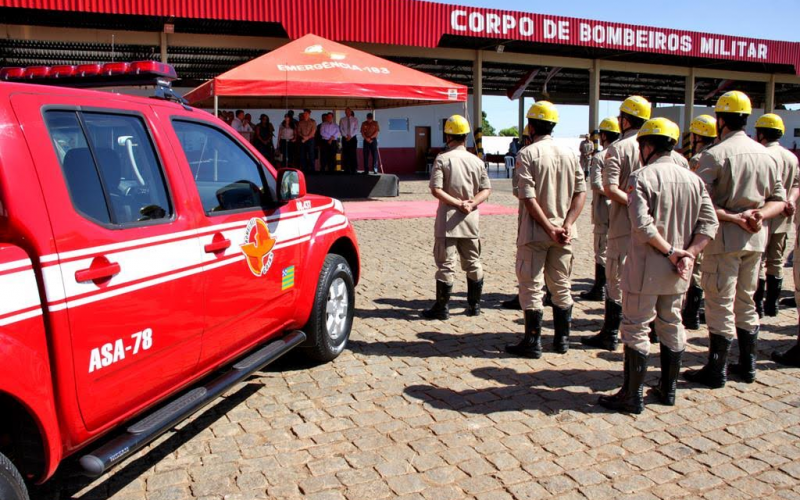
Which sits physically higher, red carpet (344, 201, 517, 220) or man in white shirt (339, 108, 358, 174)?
man in white shirt (339, 108, 358, 174)

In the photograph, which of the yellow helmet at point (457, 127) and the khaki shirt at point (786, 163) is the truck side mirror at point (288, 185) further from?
the khaki shirt at point (786, 163)

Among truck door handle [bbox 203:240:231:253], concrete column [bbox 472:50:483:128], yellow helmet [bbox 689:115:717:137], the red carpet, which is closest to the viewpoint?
truck door handle [bbox 203:240:231:253]

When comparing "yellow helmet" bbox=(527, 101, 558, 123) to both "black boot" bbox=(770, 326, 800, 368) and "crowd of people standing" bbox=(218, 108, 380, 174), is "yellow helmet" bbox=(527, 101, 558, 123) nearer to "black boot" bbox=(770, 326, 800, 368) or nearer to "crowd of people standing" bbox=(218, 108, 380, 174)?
"black boot" bbox=(770, 326, 800, 368)

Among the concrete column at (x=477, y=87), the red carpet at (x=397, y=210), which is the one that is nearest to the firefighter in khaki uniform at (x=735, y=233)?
the red carpet at (x=397, y=210)

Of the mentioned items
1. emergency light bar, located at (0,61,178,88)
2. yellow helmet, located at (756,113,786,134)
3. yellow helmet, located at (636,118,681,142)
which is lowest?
yellow helmet, located at (636,118,681,142)

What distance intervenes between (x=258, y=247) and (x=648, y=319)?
2.46m

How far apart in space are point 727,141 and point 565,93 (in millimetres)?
40603

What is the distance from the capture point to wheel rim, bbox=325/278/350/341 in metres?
5.09

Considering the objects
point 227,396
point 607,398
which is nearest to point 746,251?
point 607,398

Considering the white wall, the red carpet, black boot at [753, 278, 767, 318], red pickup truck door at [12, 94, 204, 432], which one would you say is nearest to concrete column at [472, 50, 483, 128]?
the red carpet

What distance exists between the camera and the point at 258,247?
3.98 meters

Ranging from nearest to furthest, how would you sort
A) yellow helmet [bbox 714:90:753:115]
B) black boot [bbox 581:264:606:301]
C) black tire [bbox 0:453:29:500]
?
1. black tire [bbox 0:453:29:500]
2. yellow helmet [bbox 714:90:753:115]
3. black boot [bbox 581:264:606:301]

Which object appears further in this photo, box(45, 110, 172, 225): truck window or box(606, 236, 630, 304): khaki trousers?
box(606, 236, 630, 304): khaki trousers

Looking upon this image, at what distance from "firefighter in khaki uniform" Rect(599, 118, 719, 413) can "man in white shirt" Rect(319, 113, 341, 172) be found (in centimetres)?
1600
